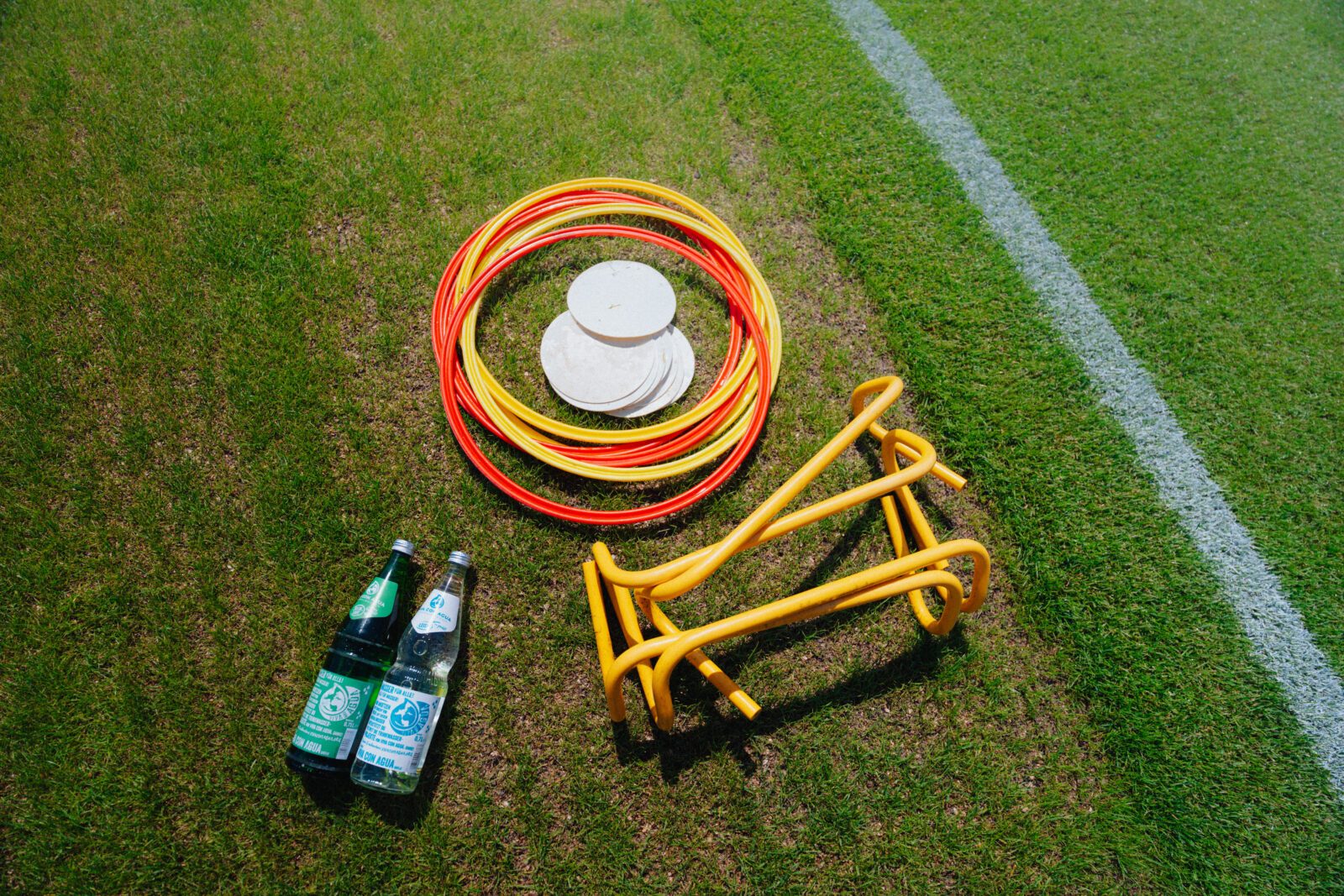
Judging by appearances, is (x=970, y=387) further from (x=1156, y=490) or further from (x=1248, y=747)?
(x=1248, y=747)

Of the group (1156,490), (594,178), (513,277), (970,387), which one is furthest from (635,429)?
(1156,490)

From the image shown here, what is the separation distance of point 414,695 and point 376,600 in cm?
51

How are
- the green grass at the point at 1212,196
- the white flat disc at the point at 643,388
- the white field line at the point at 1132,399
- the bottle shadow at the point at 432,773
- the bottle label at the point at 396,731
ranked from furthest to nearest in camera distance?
the green grass at the point at 1212,196 → the white flat disc at the point at 643,388 → the white field line at the point at 1132,399 → the bottle shadow at the point at 432,773 → the bottle label at the point at 396,731

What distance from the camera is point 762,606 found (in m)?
2.88

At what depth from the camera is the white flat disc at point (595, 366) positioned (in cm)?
355

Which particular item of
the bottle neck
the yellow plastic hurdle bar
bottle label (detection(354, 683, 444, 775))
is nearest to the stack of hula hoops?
the bottle neck

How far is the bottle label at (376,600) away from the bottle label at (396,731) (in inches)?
15.6

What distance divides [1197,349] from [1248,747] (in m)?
2.19

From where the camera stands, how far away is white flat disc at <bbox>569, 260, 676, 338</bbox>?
362 cm

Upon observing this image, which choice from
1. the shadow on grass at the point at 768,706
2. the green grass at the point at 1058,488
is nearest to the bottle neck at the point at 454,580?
the shadow on grass at the point at 768,706

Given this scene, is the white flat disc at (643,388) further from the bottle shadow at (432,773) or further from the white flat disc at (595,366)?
the bottle shadow at (432,773)

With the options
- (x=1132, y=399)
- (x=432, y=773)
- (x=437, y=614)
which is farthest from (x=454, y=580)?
(x=1132, y=399)

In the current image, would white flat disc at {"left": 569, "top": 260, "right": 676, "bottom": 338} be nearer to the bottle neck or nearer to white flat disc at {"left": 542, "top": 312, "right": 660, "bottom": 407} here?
white flat disc at {"left": 542, "top": 312, "right": 660, "bottom": 407}

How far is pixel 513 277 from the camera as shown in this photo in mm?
3955
